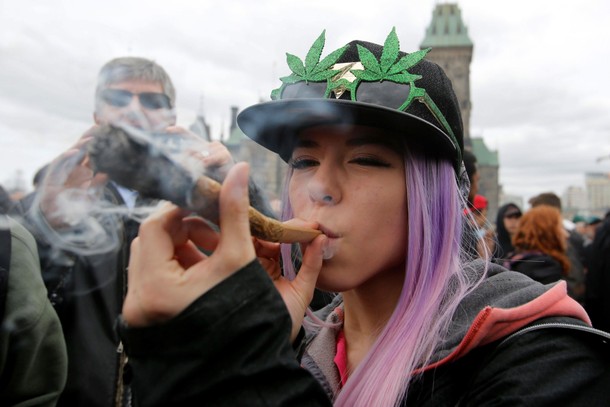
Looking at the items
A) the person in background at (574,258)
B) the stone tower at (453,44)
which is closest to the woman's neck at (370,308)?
the person in background at (574,258)

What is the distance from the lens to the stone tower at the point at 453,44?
70.7 m

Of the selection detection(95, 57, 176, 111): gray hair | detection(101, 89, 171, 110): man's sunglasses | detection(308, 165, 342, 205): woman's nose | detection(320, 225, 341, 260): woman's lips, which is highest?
detection(95, 57, 176, 111): gray hair

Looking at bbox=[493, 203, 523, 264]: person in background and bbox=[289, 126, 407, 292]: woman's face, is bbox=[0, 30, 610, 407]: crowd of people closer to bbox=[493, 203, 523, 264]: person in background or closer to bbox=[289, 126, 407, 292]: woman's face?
bbox=[289, 126, 407, 292]: woman's face

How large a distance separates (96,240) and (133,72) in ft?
2.47

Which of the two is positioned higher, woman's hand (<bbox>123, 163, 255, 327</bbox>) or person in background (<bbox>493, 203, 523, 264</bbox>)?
woman's hand (<bbox>123, 163, 255, 327</bbox>)

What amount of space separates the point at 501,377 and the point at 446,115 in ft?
2.74

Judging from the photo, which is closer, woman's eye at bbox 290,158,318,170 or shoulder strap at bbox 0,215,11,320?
woman's eye at bbox 290,158,318,170

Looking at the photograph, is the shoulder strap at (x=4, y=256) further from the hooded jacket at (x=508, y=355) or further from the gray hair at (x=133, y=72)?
the hooded jacket at (x=508, y=355)

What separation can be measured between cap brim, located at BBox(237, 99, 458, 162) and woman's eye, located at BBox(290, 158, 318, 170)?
7 cm

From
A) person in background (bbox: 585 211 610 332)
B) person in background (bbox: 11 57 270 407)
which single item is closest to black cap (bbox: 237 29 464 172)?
person in background (bbox: 11 57 270 407)

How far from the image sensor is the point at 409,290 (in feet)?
5.41

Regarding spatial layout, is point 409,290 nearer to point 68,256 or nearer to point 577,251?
point 68,256

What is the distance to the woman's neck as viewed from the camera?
5.80 ft

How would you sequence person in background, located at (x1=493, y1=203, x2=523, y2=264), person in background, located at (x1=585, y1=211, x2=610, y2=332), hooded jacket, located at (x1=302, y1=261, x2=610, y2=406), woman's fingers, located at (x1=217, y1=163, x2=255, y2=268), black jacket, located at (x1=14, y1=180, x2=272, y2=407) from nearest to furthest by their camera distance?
woman's fingers, located at (x1=217, y1=163, x2=255, y2=268)
hooded jacket, located at (x1=302, y1=261, x2=610, y2=406)
black jacket, located at (x1=14, y1=180, x2=272, y2=407)
person in background, located at (x1=585, y1=211, x2=610, y2=332)
person in background, located at (x1=493, y1=203, x2=523, y2=264)
